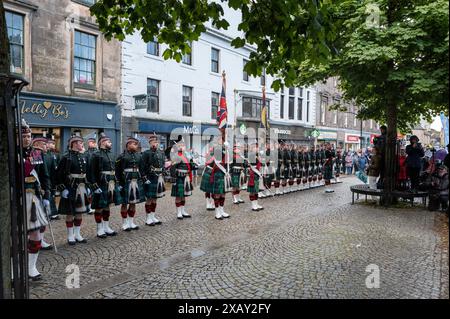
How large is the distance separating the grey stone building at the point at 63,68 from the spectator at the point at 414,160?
484 inches

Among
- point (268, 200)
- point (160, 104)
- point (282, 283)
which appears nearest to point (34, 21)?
point (160, 104)

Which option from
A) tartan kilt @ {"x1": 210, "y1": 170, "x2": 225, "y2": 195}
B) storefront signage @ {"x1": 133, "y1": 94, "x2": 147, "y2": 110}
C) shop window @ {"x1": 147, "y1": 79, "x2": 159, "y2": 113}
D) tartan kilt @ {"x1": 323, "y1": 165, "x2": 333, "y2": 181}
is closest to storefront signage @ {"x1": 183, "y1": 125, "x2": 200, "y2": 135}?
shop window @ {"x1": 147, "y1": 79, "x2": 159, "y2": 113}

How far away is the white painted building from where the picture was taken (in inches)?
747

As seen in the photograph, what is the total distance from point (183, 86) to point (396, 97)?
46.7 ft

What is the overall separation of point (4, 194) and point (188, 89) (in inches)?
777

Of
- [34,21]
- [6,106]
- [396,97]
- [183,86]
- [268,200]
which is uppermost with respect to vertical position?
[34,21]

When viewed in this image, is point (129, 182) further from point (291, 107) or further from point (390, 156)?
point (291, 107)

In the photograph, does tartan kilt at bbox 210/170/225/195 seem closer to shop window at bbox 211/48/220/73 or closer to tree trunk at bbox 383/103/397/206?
tree trunk at bbox 383/103/397/206

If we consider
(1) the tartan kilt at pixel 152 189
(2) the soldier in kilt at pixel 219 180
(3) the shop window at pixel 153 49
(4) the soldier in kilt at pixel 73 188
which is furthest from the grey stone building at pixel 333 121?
(4) the soldier in kilt at pixel 73 188

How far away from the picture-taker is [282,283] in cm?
499

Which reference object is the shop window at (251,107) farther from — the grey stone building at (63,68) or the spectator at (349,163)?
the grey stone building at (63,68)

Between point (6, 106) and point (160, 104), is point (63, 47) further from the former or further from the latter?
point (6, 106)

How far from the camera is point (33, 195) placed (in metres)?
5.70

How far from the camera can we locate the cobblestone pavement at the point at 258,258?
480cm
